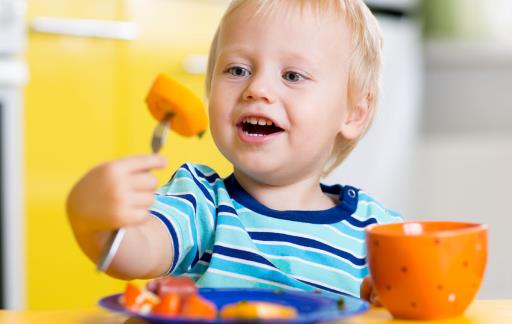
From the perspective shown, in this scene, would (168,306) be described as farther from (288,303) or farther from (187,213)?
(187,213)

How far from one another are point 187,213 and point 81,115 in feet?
4.59

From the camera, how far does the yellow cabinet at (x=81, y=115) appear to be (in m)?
2.24

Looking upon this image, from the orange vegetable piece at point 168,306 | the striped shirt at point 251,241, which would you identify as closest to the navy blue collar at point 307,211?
the striped shirt at point 251,241

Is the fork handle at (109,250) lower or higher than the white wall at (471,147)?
higher

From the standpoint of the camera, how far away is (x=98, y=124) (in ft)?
7.70

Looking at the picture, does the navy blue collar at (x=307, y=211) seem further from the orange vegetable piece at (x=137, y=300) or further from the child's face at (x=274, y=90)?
the orange vegetable piece at (x=137, y=300)

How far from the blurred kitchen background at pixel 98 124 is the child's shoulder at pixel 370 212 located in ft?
3.66

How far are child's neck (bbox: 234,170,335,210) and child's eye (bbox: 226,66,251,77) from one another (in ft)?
0.38

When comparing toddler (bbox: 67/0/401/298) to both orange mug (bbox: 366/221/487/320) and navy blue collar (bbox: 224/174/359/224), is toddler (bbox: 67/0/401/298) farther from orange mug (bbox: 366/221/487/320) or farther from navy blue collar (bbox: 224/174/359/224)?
orange mug (bbox: 366/221/487/320)

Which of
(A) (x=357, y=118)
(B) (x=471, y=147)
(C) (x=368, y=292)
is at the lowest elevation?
(B) (x=471, y=147)

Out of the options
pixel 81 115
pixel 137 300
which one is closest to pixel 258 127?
pixel 137 300

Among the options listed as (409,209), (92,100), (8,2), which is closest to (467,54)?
(409,209)

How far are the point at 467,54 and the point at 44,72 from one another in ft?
5.40

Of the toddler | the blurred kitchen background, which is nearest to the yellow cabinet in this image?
the blurred kitchen background
